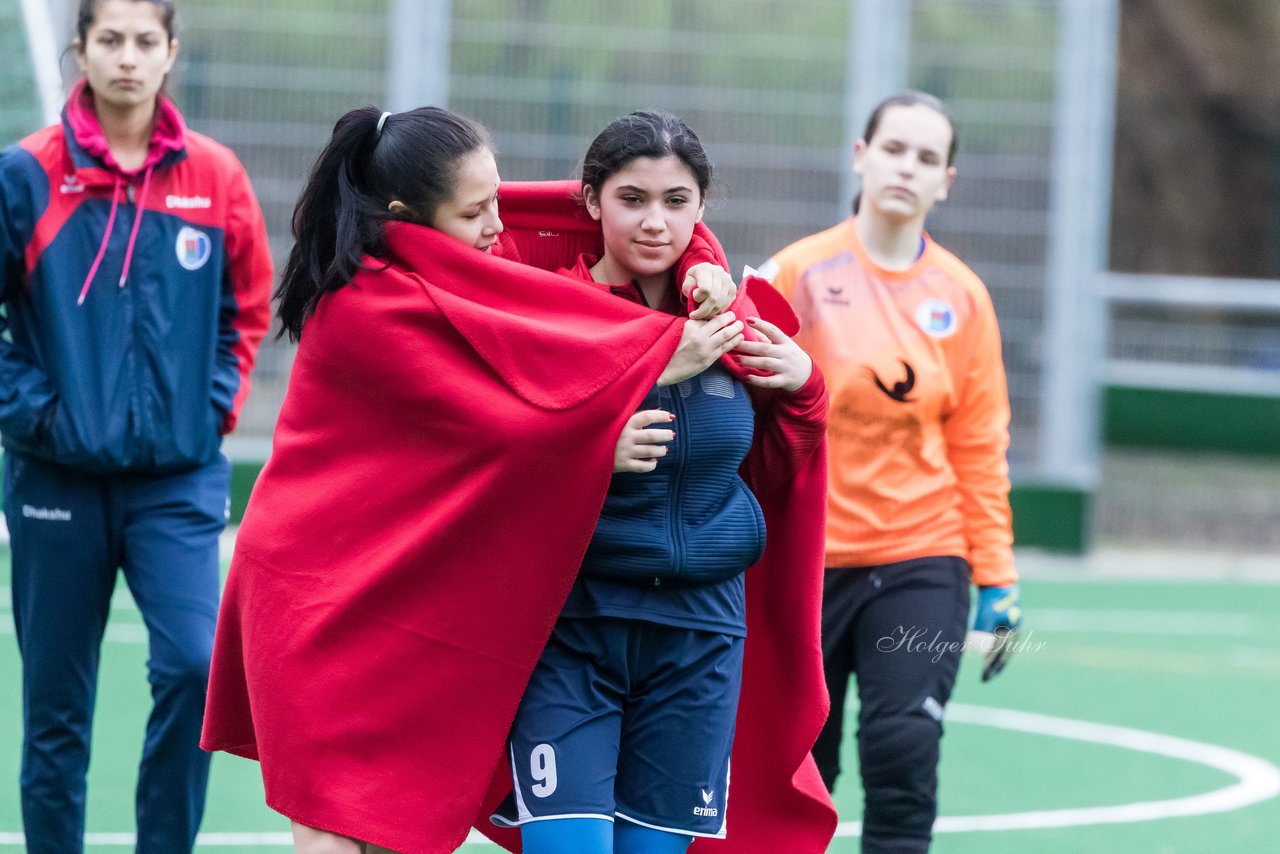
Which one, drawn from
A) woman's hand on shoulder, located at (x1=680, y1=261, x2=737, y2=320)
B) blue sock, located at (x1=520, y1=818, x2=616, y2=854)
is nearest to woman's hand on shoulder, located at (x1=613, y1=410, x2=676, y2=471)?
woman's hand on shoulder, located at (x1=680, y1=261, x2=737, y2=320)

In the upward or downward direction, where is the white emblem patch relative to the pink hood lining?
downward

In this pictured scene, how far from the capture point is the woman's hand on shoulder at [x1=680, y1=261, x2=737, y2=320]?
12.9 feet

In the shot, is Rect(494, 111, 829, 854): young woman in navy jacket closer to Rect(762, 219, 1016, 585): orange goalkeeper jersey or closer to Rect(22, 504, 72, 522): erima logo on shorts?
Rect(762, 219, 1016, 585): orange goalkeeper jersey

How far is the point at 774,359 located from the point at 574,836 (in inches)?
41.7

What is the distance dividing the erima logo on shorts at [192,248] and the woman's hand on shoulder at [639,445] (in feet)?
6.17

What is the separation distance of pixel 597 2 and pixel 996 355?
8.42 meters

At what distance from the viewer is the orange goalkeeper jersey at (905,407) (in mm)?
5453

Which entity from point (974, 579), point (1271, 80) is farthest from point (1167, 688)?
point (1271, 80)

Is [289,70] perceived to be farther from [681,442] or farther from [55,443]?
[681,442]

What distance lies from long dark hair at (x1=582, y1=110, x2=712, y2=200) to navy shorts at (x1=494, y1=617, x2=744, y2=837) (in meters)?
0.94

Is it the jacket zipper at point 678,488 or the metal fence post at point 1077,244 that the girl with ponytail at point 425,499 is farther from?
the metal fence post at point 1077,244

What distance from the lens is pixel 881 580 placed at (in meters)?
5.41

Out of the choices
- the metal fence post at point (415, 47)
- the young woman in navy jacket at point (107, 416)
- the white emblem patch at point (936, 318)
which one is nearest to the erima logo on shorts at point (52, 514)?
the young woman in navy jacket at point (107, 416)

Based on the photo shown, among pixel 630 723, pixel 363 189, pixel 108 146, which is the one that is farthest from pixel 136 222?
pixel 630 723
